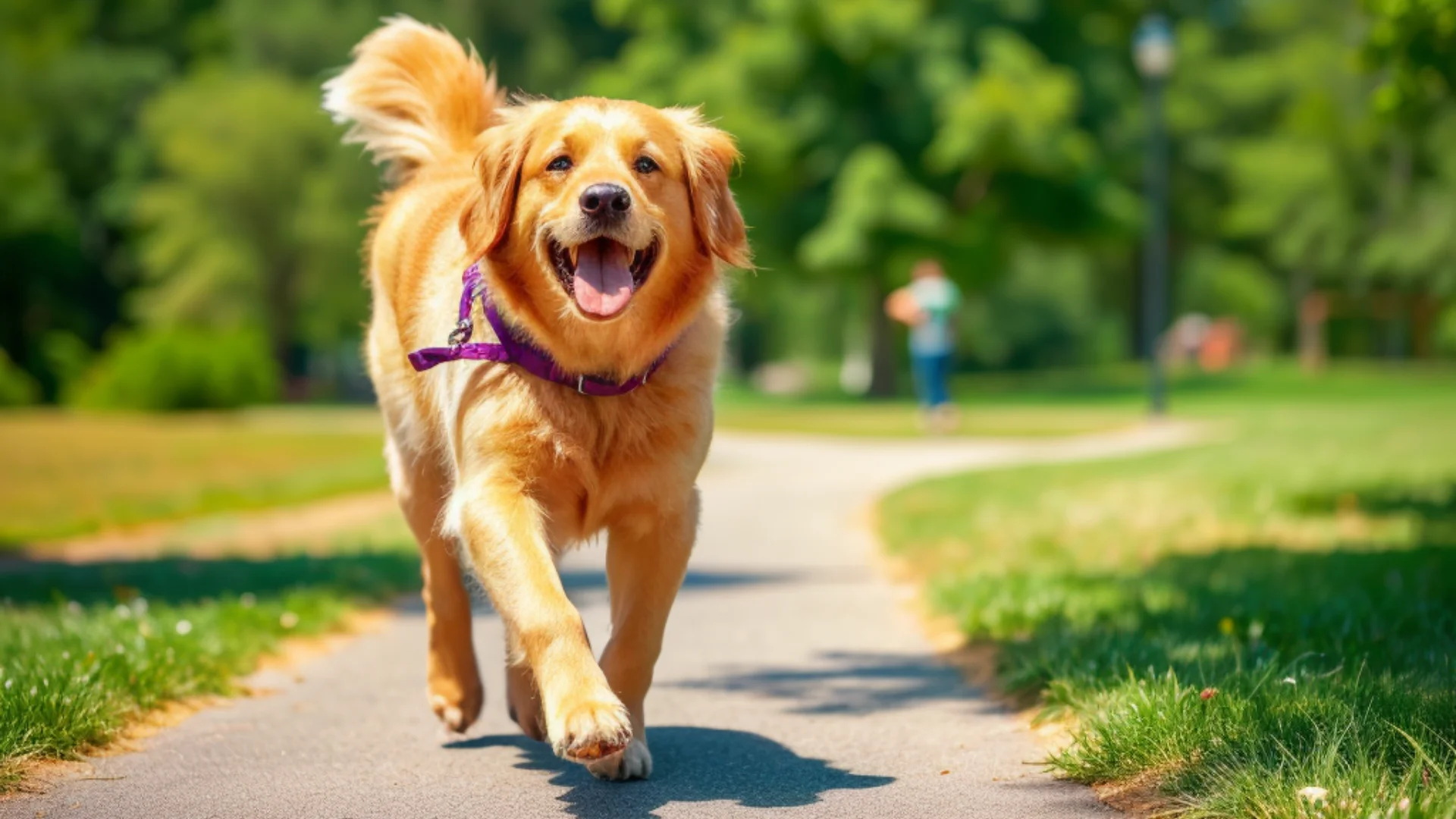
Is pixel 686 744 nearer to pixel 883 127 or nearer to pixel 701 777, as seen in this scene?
pixel 701 777

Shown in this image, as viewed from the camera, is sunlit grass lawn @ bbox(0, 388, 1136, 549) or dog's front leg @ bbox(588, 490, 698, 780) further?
sunlit grass lawn @ bbox(0, 388, 1136, 549)

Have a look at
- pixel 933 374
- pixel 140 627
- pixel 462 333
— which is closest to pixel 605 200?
pixel 462 333

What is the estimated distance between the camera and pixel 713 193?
509 centimetres

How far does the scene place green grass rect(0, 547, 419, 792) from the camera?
16.6ft

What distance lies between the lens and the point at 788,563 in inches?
419

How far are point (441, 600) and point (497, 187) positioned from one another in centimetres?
157

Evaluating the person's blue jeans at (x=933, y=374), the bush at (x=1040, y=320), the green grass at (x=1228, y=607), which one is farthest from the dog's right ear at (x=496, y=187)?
the bush at (x=1040, y=320)

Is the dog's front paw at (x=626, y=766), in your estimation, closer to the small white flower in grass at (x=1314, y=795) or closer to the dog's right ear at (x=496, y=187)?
the dog's right ear at (x=496, y=187)

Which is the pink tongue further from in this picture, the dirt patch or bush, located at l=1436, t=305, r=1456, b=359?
bush, located at l=1436, t=305, r=1456, b=359

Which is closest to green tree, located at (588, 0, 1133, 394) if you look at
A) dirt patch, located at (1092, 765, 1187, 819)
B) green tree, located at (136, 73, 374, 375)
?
green tree, located at (136, 73, 374, 375)

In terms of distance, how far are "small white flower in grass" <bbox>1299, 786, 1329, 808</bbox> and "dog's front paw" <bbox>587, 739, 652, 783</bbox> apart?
1878 mm

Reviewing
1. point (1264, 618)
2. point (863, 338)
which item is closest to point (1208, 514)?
point (1264, 618)

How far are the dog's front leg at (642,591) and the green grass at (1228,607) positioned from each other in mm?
1263

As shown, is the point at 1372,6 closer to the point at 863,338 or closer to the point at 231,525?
the point at 231,525
